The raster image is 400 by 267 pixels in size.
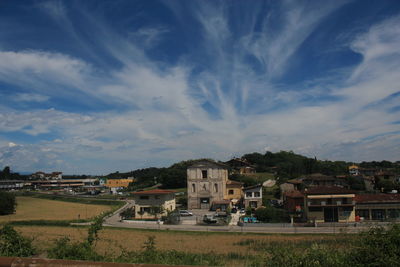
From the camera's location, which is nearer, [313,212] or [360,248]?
[360,248]

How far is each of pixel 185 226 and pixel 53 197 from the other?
62.5m

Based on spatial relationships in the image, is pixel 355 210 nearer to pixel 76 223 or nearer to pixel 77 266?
pixel 76 223

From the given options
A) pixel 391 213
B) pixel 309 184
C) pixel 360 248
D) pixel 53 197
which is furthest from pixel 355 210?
pixel 53 197

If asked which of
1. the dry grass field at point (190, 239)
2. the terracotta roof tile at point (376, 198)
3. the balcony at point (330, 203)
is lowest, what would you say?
the dry grass field at point (190, 239)

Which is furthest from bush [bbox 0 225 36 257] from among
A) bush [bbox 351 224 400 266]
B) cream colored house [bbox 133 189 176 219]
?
cream colored house [bbox 133 189 176 219]

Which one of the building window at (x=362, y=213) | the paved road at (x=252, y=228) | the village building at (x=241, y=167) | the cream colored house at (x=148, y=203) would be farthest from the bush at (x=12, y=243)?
the village building at (x=241, y=167)

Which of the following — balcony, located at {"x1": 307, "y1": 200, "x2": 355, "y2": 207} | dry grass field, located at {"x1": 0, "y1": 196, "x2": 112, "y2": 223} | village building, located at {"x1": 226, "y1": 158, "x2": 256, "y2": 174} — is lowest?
dry grass field, located at {"x1": 0, "y1": 196, "x2": 112, "y2": 223}

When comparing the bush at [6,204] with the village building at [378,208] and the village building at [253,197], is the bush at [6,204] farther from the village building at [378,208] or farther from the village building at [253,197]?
the village building at [378,208]

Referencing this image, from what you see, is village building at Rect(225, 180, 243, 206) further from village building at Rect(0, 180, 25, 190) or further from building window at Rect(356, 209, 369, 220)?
village building at Rect(0, 180, 25, 190)

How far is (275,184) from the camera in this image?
7344 cm

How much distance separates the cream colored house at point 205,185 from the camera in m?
50.4

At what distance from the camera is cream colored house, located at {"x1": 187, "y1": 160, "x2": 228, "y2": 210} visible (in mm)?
50375

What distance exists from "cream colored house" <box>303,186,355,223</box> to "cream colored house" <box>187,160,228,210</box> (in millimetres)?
17116

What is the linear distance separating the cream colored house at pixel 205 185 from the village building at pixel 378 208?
2107cm
